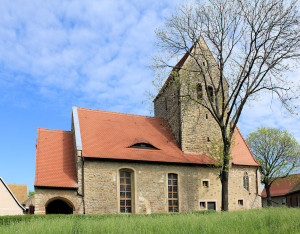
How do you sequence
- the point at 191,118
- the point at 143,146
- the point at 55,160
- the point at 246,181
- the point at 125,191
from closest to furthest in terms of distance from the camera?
the point at 125,191
the point at 55,160
the point at 143,146
the point at 246,181
the point at 191,118

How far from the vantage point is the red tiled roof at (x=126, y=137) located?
64.8 feet

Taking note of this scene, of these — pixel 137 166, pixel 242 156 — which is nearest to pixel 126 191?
pixel 137 166

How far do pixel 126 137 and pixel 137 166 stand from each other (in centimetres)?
271

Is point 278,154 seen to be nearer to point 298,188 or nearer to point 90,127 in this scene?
point 298,188

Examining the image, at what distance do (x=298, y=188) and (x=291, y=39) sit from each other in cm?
2512

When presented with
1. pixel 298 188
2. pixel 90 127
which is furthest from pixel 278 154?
pixel 90 127

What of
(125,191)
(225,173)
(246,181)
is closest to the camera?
(225,173)

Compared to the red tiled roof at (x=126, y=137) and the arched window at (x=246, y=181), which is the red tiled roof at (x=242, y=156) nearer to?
the arched window at (x=246, y=181)

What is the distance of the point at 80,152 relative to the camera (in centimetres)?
1861

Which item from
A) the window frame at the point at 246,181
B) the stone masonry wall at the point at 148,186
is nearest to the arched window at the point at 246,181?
the window frame at the point at 246,181

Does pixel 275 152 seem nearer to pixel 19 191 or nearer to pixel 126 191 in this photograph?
pixel 126 191

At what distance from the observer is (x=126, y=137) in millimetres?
21672

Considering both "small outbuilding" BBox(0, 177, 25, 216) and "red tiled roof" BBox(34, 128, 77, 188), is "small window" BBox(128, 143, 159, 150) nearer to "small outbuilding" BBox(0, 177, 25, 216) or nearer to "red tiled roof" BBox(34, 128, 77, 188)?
"red tiled roof" BBox(34, 128, 77, 188)

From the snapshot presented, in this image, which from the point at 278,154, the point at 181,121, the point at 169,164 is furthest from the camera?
the point at 278,154
